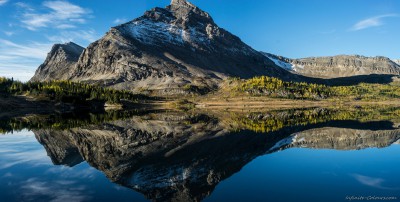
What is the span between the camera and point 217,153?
42.9 metres

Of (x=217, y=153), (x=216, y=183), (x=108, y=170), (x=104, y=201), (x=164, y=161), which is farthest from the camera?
(x=217, y=153)

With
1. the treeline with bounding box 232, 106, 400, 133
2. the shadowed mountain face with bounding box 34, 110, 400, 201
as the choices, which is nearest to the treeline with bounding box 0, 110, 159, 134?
the shadowed mountain face with bounding box 34, 110, 400, 201

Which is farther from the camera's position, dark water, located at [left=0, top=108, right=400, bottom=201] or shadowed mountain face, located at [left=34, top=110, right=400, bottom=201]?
shadowed mountain face, located at [left=34, top=110, right=400, bottom=201]

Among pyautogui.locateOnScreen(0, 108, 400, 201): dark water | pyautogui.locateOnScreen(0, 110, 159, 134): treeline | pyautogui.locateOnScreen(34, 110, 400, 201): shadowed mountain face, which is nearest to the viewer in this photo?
pyautogui.locateOnScreen(0, 108, 400, 201): dark water

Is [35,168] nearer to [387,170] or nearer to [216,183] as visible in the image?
[216,183]

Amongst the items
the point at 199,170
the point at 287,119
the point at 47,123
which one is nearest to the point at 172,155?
the point at 199,170

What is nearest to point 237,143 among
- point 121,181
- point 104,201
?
point 121,181

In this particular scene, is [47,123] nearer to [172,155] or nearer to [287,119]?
[172,155]

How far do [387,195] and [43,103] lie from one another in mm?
165092

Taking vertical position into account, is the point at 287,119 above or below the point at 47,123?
above

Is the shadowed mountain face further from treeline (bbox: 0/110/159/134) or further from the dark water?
treeline (bbox: 0/110/159/134)

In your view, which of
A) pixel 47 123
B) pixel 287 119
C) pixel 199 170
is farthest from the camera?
pixel 287 119

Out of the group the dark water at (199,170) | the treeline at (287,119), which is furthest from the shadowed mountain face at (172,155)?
the treeline at (287,119)

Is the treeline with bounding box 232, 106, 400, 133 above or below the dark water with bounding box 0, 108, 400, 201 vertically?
above
